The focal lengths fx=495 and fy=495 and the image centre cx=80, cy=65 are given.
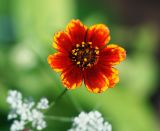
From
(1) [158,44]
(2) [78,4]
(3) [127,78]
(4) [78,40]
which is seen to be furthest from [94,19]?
(4) [78,40]

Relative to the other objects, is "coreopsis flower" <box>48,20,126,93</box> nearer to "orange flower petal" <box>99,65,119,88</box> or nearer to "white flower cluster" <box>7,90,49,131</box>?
"orange flower petal" <box>99,65,119,88</box>

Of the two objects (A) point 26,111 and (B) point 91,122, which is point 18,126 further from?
(B) point 91,122

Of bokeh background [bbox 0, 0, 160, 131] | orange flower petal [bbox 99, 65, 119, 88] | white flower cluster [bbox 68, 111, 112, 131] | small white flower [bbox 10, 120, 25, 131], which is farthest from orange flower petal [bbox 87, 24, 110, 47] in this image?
bokeh background [bbox 0, 0, 160, 131]

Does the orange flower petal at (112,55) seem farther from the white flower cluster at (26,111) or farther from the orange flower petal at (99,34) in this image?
the white flower cluster at (26,111)

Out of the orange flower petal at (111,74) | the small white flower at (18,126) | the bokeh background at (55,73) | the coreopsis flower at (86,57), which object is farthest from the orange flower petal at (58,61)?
the bokeh background at (55,73)

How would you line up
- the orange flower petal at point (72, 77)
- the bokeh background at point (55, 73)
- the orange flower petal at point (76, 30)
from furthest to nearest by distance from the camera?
the bokeh background at point (55, 73) < the orange flower petal at point (76, 30) < the orange flower petal at point (72, 77)

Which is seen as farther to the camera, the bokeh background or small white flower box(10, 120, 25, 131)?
the bokeh background

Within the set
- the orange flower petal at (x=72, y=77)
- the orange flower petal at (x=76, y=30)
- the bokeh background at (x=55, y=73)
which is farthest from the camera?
the bokeh background at (x=55, y=73)
